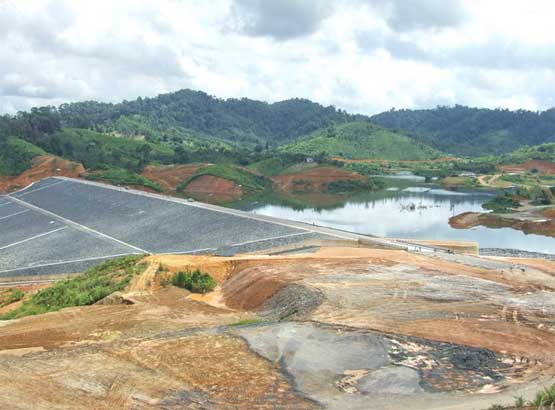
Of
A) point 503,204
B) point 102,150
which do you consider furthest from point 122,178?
point 503,204

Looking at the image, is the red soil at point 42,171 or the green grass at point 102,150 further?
the green grass at point 102,150

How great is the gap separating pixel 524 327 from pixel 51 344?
1427 centimetres

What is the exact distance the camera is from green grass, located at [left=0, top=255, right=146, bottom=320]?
2438 centimetres

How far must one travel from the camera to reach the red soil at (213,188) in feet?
296

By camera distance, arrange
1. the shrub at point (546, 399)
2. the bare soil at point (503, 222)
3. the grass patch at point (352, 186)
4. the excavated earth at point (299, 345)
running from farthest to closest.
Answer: the grass patch at point (352, 186) → the bare soil at point (503, 222) → the excavated earth at point (299, 345) → the shrub at point (546, 399)

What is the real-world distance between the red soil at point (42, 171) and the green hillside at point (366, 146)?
Answer: 58444 millimetres

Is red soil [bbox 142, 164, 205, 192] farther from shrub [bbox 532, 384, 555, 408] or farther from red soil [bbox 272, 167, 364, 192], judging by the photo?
shrub [bbox 532, 384, 555, 408]

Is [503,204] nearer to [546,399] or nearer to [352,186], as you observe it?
[352,186]

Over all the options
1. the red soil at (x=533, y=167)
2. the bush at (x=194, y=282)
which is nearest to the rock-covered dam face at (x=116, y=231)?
the bush at (x=194, y=282)

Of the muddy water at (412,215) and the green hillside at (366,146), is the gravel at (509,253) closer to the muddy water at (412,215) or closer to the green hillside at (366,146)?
the muddy water at (412,215)

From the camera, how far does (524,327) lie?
17.6m

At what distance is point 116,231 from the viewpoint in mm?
50531

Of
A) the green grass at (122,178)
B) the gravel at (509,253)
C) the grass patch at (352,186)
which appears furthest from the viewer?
the grass patch at (352,186)

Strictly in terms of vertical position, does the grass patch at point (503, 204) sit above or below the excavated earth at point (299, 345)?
above
